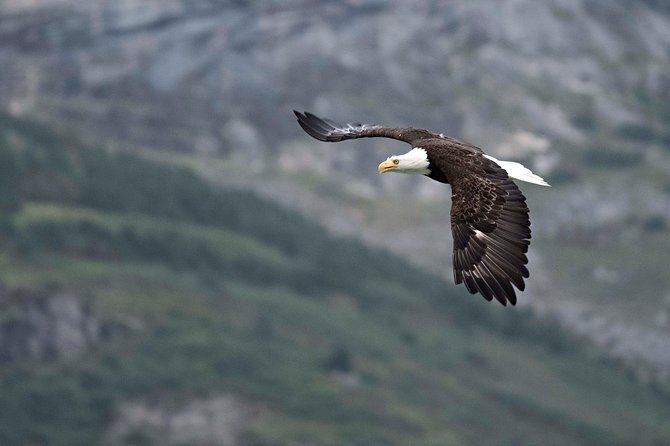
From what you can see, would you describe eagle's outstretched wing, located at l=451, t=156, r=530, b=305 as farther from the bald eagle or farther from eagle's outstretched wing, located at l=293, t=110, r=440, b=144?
eagle's outstretched wing, located at l=293, t=110, r=440, b=144

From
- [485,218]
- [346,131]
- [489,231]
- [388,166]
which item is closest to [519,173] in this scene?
[485,218]

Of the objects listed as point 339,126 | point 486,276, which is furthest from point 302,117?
point 486,276

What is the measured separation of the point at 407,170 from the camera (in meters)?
47.6

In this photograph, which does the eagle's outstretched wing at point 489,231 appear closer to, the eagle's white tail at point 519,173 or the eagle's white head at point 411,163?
the eagle's white tail at point 519,173

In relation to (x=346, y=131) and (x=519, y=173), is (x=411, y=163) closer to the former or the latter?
(x=519, y=173)

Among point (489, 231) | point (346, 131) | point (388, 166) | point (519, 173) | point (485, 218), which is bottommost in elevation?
point (489, 231)

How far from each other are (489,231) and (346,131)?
12.9 m

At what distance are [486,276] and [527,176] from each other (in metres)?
5.49

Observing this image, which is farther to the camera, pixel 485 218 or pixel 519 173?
pixel 519 173

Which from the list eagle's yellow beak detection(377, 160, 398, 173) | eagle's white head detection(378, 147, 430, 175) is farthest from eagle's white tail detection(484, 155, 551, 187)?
eagle's yellow beak detection(377, 160, 398, 173)

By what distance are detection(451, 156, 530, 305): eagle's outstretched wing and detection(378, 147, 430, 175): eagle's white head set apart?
3394 mm

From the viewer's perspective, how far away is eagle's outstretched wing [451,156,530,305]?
3931cm

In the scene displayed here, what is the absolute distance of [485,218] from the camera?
4131 cm

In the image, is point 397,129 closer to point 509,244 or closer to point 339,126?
point 339,126
